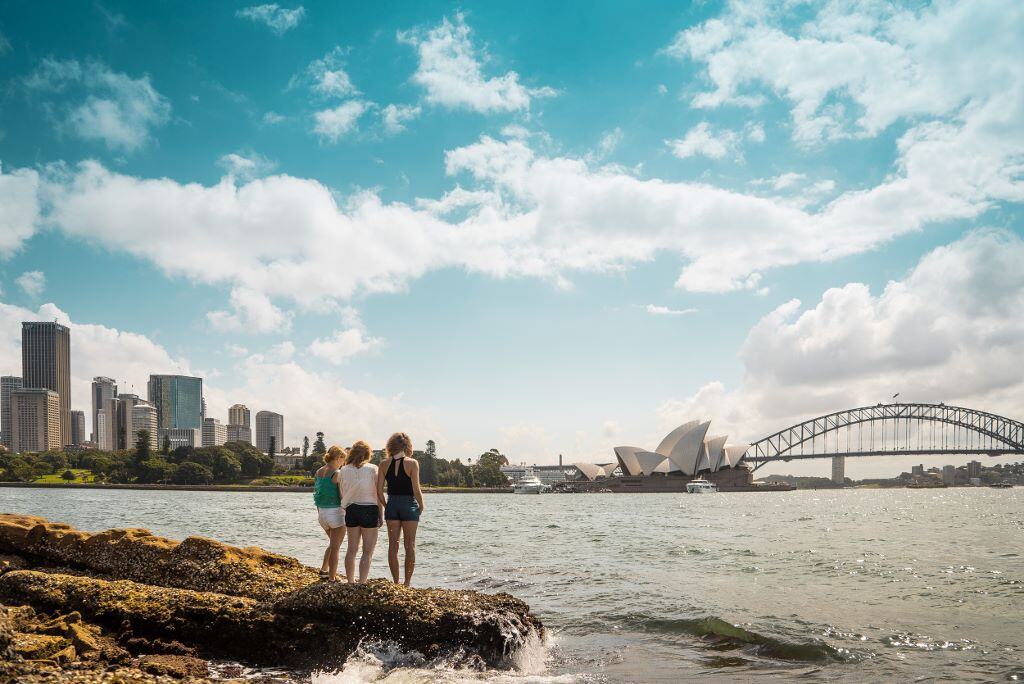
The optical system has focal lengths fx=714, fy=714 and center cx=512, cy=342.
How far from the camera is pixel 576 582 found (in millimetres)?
14555

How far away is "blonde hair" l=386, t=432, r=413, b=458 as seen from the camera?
8781mm

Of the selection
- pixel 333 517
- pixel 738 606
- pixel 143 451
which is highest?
pixel 333 517

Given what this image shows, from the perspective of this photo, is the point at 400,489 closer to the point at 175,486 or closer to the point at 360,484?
the point at 360,484

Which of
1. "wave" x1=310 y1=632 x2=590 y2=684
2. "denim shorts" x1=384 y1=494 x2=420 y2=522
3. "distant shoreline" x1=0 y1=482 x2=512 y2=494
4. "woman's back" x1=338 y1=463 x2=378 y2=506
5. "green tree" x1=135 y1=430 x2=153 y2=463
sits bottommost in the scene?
"distant shoreline" x1=0 y1=482 x2=512 y2=494

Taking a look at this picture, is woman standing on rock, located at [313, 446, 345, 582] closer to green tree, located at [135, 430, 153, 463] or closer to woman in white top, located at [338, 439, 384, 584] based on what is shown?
woman in white top, located at [338, 439, 384, 584]

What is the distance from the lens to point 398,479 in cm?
880

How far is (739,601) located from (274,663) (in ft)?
27.4

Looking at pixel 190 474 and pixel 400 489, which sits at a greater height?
pixel 400 489

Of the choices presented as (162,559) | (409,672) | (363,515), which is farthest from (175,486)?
(409,672)

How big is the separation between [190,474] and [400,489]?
446ft

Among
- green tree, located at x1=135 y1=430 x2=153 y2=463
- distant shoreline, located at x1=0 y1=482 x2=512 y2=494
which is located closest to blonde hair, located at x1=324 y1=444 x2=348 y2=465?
distant shoreline, located at x1=0 y1=482 x2=512 y2=494

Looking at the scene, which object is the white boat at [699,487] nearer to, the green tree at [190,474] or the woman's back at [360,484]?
the green tree at [190,474]

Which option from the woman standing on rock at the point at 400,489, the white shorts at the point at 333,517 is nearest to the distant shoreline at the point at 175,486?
the white shorts at the point at 333,517

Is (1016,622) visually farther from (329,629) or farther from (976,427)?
(976,427)
